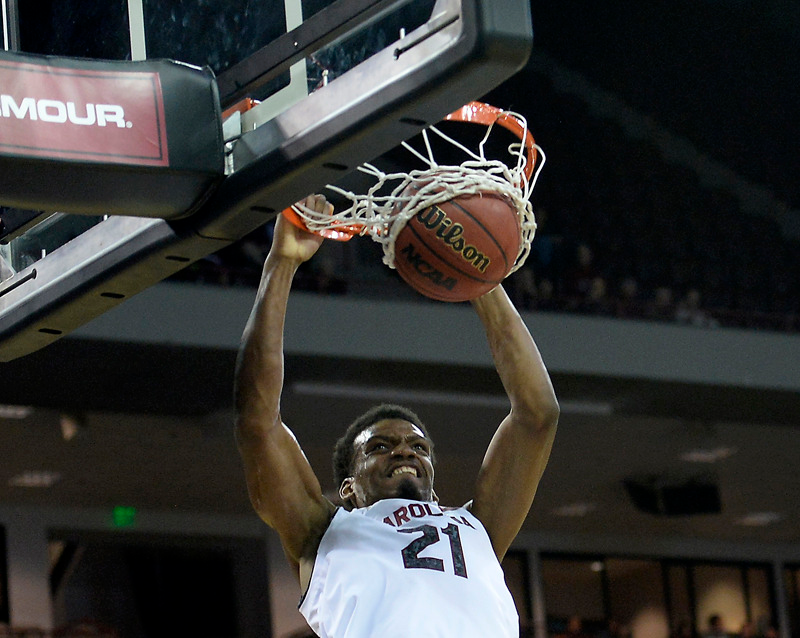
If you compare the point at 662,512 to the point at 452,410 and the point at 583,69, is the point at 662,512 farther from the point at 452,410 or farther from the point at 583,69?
the point at 583,69

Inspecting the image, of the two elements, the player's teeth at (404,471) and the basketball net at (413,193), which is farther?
the player's teeth at (404,471)

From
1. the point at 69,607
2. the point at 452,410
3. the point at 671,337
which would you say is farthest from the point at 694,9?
the point at 69,607

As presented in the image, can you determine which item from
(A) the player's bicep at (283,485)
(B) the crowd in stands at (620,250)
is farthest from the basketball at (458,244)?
(B) the crowd in stands at (620,250)

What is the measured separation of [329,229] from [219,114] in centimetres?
80

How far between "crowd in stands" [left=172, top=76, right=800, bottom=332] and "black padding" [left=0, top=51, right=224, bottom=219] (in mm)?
8016

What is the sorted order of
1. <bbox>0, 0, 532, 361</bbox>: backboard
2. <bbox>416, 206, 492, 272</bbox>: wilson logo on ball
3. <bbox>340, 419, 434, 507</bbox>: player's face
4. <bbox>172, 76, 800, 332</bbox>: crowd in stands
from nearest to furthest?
<bbox>0, 0, 532, 361</bbox>: backboard → <bbox>416, 206, 492, 272</bbox>: wilson logo on ball → <bbox>340, 419, 434, 507</bbox>: player's face → <bbox>172, 76, 800, 332</bbox>: crowd in stands

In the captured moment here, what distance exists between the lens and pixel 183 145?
249 cm

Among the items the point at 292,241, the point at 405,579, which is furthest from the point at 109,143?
the point at 405,579

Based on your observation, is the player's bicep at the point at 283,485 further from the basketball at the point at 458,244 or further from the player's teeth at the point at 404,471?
the basketball at the point at 458,244

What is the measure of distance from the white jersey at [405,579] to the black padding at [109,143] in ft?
3.89

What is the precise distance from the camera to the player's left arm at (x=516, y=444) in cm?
374

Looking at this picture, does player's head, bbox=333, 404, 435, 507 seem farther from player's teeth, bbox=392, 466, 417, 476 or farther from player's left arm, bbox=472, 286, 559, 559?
player's left arm, bbox=472, 286, 559, 559

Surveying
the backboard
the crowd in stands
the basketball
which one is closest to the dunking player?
the basketball

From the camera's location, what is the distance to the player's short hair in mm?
3781
